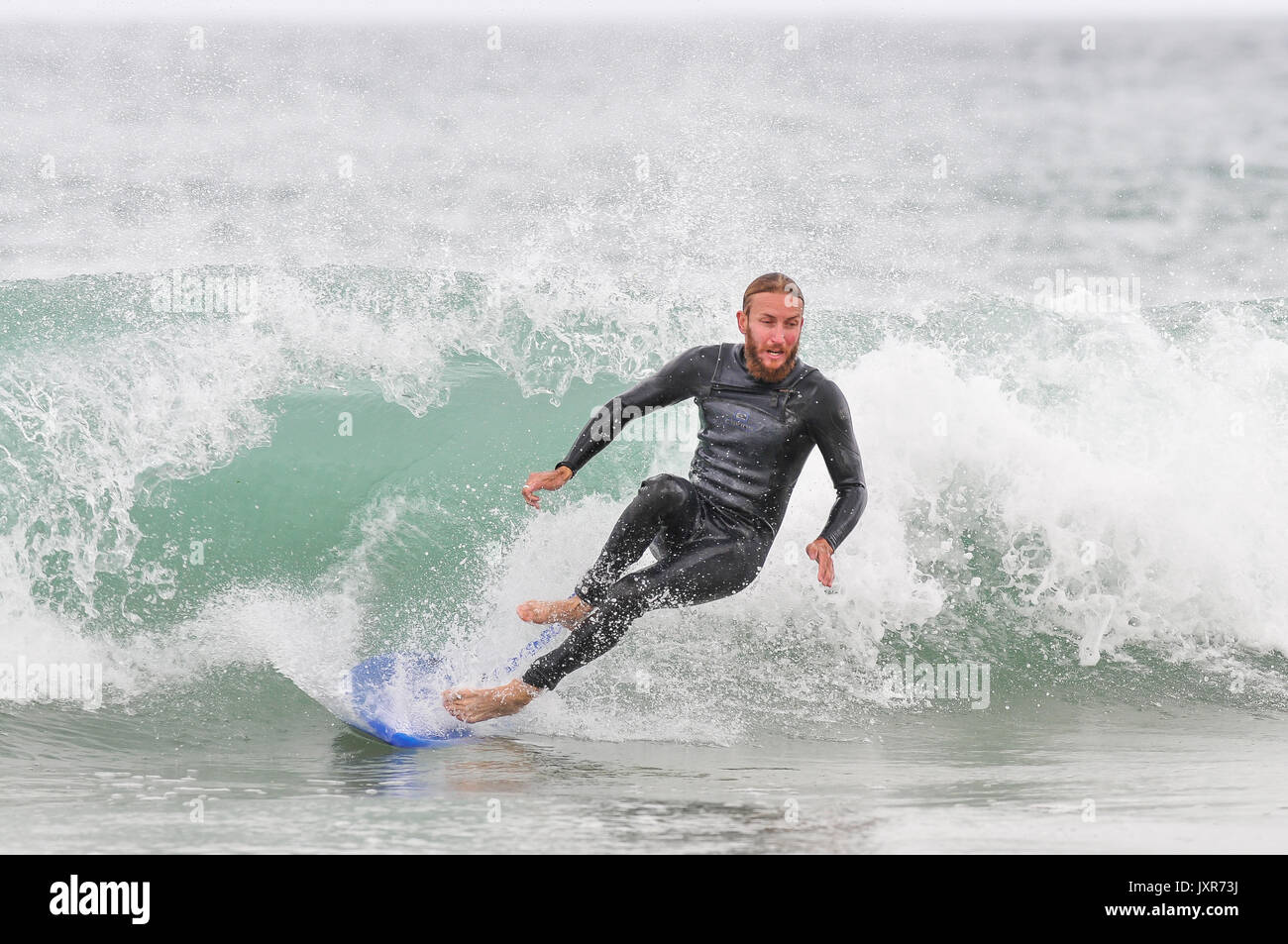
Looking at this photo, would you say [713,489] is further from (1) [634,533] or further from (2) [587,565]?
(2) [587,565]

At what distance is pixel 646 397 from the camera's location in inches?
211

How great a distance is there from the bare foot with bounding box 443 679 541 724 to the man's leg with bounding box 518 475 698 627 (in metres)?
0.31

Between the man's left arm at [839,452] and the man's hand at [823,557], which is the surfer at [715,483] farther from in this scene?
the man's hand at [823,557]

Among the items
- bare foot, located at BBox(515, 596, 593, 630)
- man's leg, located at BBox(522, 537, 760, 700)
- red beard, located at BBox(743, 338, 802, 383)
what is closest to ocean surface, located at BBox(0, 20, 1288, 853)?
man's leg, located at BBox(522, 537, 760, 700)

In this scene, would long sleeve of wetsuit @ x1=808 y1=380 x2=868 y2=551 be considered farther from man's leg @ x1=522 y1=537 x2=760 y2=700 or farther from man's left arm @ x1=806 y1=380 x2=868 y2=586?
man's leg @ x1=522 y1=537 x2=760 y2=700

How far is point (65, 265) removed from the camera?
18.5 metres

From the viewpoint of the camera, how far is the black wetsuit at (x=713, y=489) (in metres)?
5.19

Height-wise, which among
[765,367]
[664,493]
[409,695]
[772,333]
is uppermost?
[772,333]

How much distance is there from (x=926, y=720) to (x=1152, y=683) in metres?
1.52

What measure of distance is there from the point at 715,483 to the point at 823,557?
28.0 inches

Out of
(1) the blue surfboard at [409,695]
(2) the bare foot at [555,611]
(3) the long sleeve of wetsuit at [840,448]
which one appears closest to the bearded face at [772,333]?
(3) the long sleeve of wetsuit at [840,448]

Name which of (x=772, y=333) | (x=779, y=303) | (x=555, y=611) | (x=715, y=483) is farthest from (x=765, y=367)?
(x=555, y=611)

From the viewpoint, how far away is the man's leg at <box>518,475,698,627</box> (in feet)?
17.1

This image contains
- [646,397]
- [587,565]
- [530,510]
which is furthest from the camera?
[530,510]
